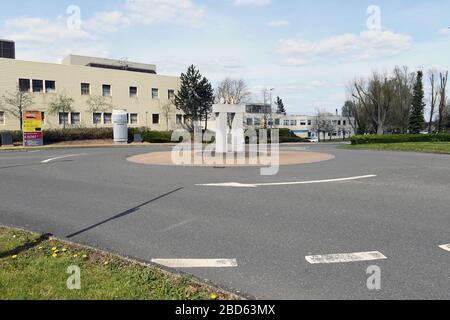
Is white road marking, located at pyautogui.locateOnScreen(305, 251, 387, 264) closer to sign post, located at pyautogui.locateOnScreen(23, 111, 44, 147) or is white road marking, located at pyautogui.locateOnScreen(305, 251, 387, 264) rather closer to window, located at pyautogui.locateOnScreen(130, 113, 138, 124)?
sign post, located at pyautogui.locateOnScreen(23, 111, 44, 147)

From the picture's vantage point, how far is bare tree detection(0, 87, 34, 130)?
120 feet

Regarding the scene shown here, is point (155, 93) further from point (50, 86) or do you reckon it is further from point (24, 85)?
point (24, 85)

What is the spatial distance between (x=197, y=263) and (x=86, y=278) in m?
1.29

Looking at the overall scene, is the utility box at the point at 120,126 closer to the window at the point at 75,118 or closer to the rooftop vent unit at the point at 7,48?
the window at the point at 75,118

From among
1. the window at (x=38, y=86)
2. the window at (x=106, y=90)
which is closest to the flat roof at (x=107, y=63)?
the window at (x=106, y=90)

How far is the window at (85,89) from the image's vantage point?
4231 centimetres

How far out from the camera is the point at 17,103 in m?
37.1

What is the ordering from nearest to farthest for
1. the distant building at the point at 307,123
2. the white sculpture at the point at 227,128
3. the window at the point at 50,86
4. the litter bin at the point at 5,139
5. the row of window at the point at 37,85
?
the white sculpture at the point at 227,128
the litter bin at the point at 5,139
the row of window at the point at 37,85
the window at the point at 50,86
the distant building at the point at 307,123

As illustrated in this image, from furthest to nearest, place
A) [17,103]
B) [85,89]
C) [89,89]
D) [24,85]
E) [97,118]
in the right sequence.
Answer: [97,118]
[89,89]
[85,89]
[24,85]
[17,103]

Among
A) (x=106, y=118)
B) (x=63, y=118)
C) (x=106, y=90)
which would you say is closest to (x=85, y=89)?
(x=106, y=90)

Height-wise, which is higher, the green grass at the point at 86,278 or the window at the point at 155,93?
the window at the point at 155,93

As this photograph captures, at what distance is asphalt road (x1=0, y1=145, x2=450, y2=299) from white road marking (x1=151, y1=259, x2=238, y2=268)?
112mm

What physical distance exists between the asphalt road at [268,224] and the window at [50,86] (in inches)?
1256

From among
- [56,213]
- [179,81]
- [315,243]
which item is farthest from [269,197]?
[179,81]
